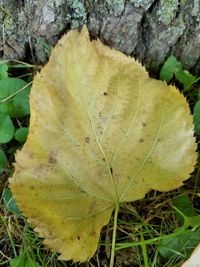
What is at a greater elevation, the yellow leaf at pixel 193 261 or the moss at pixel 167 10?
the moss at pixel 167 10

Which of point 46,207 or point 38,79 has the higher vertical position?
point 38,79

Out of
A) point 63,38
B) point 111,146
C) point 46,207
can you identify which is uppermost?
point 63,38

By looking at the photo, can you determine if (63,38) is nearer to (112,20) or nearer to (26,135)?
(112,20)

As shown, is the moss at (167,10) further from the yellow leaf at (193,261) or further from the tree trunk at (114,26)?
the yellow leaf at (193,261)

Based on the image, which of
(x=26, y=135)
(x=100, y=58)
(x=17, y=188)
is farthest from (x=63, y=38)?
(x=17, y=188)

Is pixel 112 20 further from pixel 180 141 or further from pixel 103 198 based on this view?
pixel 103 198

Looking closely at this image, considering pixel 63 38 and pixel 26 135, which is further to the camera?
pixel 26 135

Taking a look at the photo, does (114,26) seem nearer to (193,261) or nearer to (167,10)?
(167,10)

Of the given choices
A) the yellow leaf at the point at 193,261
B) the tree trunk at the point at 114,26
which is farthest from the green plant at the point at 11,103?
the yellow leaf at the point at 193,261

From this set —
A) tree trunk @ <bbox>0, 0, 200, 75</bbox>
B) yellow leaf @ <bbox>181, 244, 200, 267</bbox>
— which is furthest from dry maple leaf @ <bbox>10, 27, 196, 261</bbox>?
yellow leaf @ <bbox>181, 244, 200, 267</bbox>
